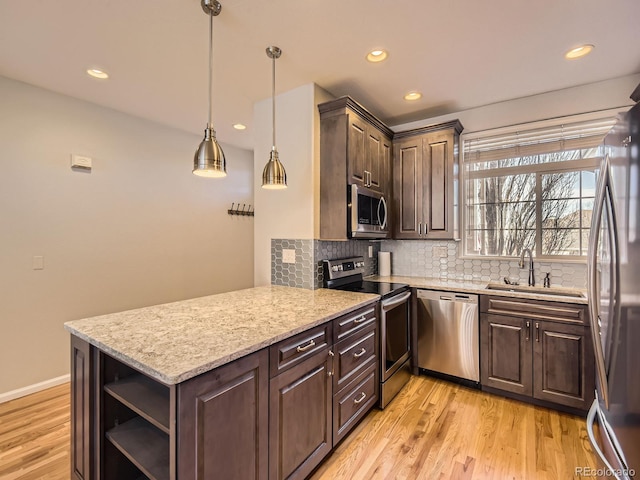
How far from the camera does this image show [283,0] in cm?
173

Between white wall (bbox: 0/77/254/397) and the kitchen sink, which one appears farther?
white wall (bbox: 0/77/254/397)

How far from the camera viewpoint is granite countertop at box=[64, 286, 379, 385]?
1.15 meters

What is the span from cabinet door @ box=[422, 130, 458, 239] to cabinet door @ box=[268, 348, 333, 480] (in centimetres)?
198

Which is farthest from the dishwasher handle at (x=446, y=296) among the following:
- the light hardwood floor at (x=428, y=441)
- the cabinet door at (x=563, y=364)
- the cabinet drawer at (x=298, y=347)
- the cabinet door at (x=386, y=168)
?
the cabinet drawer at (x=298, y=347)

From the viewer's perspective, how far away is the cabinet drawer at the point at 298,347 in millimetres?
1448

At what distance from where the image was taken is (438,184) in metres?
3.18

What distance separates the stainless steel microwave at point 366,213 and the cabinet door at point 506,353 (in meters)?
1.22

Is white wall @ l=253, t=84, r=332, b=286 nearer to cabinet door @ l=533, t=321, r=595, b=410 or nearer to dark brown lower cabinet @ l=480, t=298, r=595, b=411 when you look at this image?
dark brown lower cabinet @ l=480, t=298, r=595, b=411

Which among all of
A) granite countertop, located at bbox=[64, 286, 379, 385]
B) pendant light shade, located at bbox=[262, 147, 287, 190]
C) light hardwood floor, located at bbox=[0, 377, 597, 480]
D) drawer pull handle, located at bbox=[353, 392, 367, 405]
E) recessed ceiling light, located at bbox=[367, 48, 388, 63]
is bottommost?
light hardwood floor, located at bbox=[0, 377, 597, 480]

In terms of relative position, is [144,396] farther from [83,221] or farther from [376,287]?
[83,221]

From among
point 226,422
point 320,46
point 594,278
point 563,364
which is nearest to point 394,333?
point 563,364

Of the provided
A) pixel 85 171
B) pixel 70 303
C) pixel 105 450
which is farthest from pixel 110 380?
pixel 85 171

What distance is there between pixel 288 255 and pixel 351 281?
0.71m

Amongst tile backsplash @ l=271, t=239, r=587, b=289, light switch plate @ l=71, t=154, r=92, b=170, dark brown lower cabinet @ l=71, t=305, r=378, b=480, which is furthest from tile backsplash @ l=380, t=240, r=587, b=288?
light switch plate @ l=71, t=154, r=92, b=170
